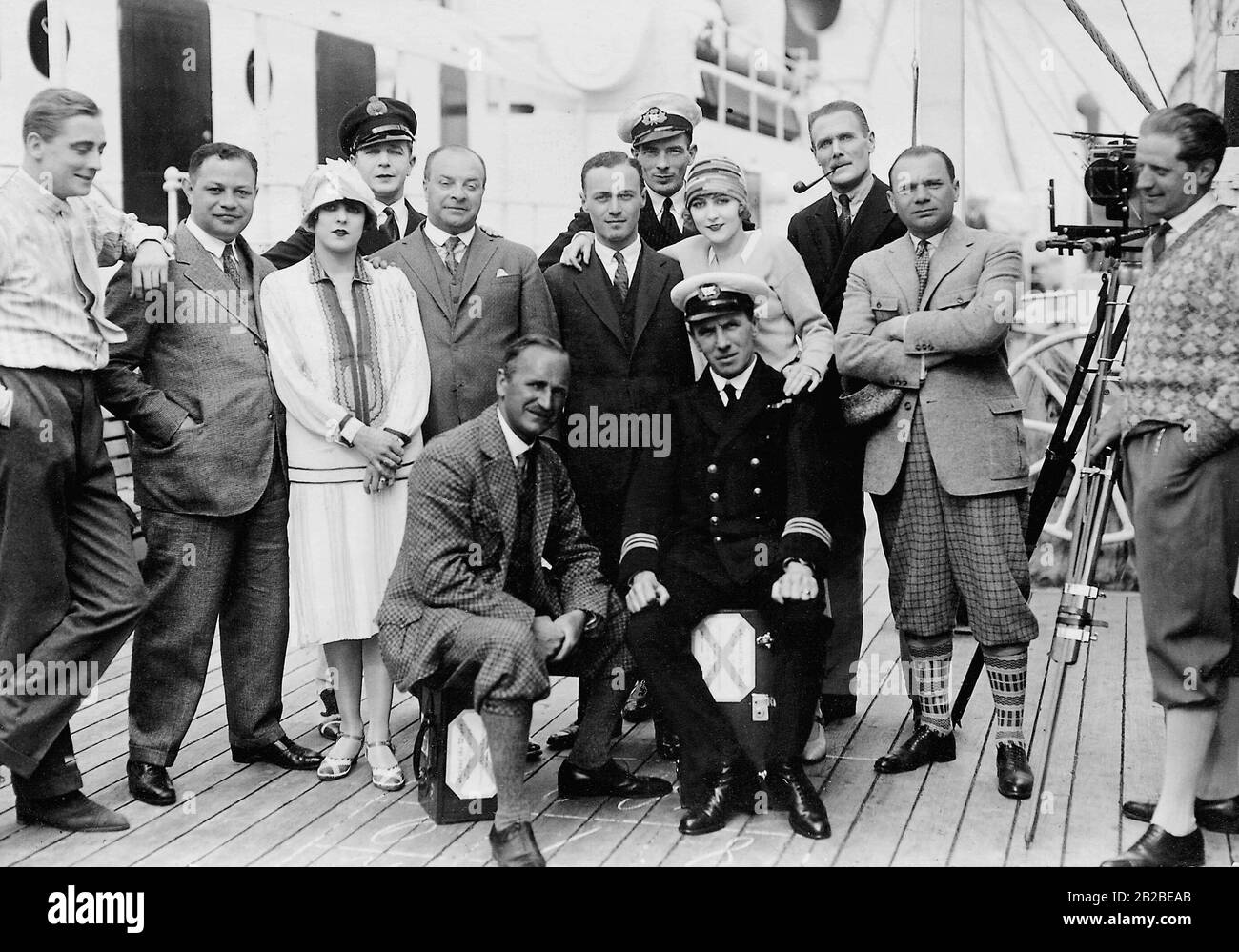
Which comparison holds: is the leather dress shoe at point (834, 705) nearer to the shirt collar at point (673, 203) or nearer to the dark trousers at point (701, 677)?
the dark trousers at point (701, 677)

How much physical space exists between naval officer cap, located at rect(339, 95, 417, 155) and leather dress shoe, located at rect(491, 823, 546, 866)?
242 cm

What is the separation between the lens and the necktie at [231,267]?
4.12 meters

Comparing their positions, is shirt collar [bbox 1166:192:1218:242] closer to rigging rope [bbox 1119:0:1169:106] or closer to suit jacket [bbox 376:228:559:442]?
suit jacket [bbox 376:228:559:442]

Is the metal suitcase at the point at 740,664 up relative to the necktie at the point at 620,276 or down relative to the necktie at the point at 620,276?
down

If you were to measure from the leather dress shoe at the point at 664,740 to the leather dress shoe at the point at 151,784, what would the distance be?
1514 millimetres

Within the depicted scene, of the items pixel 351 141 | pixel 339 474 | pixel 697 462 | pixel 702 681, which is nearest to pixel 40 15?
pixel 351 141

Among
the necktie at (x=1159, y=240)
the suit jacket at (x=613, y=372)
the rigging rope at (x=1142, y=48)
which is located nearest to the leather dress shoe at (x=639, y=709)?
the suit jacket at (x=613, y=372)

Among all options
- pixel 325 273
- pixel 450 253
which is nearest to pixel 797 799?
pixel 450 253

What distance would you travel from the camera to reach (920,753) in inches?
165

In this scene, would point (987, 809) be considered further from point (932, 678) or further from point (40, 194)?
point (40, 194)

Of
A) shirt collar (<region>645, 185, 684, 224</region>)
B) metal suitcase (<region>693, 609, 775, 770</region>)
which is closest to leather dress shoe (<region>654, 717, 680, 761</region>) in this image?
metal suitcase (<region>693, 609, 775, 770</region>)

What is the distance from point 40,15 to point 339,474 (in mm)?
3817

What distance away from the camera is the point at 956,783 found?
405cm

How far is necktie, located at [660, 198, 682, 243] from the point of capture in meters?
4.69
